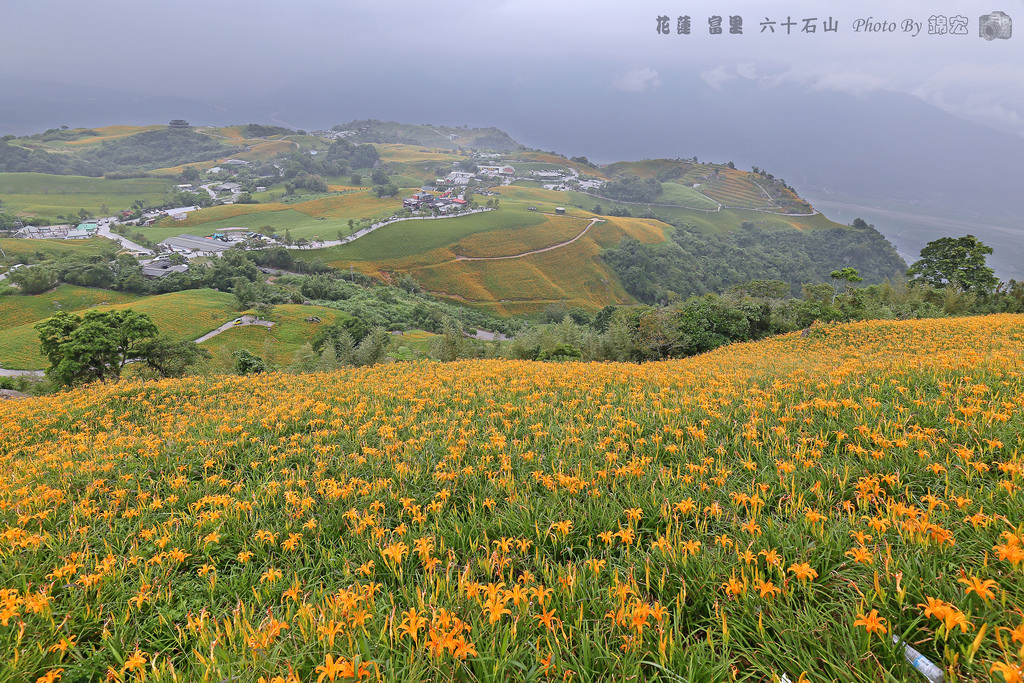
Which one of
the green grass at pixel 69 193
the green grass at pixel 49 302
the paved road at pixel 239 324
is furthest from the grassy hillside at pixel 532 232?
the green grass at pixel 49 302

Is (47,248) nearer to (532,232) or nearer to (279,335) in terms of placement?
(279,335)

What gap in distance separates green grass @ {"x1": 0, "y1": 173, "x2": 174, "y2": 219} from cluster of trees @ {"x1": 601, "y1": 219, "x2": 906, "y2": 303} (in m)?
165

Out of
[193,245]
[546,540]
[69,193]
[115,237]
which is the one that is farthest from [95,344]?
[69,193]

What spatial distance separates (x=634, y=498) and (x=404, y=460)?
9.28 feet

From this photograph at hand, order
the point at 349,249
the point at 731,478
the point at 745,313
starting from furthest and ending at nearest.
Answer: the point at 349,249 < the point at 745,313 < the point at 731,478

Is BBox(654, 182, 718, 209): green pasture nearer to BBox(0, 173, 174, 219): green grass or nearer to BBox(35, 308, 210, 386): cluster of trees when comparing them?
BBox(35, 308, 210, 386): cluster of trees

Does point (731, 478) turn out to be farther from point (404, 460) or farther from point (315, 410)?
point (315, 410)

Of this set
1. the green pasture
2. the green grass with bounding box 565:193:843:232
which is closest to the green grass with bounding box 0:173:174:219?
the green grass with bounding box 565:193:843:232

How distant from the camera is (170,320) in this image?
181ft

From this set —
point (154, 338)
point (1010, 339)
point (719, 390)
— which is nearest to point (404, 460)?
point (719, 390)

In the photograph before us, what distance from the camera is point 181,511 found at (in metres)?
4.36

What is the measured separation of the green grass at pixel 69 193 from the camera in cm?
13125

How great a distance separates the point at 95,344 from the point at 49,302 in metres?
58.3

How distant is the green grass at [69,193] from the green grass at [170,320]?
350ft
